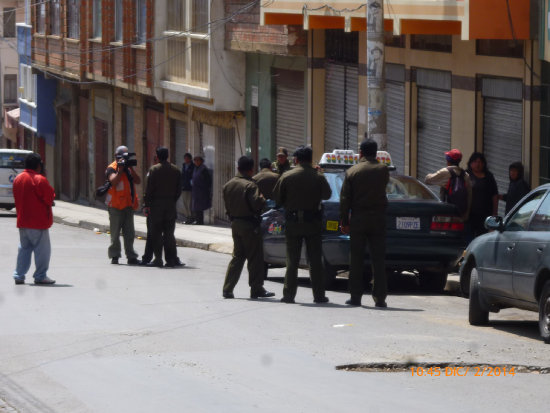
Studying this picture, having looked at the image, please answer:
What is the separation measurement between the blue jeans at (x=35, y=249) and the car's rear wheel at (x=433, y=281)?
4860mm

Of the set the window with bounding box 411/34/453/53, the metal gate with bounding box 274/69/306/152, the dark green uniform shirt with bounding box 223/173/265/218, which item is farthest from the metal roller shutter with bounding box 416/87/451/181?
the dark green uniform shirt with bounding box 223/173/265/218

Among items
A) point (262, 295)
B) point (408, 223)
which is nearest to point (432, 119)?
point (408, 223)

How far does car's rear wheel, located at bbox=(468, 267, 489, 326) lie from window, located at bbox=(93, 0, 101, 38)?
94.7 feet

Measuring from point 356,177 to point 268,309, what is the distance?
1666 mm

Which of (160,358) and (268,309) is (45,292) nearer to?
(268,309)

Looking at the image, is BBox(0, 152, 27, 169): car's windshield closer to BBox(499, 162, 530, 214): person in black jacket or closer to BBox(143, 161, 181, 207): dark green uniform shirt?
BBox(143, 161, 181, 207): dark green uniform shirt

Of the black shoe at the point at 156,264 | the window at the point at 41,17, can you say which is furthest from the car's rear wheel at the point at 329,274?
the window at the point at 41,17

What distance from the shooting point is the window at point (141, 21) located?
34344 millimetres

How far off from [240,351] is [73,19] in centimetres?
3403

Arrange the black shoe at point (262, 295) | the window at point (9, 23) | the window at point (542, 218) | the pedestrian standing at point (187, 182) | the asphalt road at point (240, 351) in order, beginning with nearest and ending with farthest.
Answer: the asphalt road at point (240, 351)
the window at point (542, 218)
the black shoe at point (262, 295)
the pedestrian standing at point (187, 182)
the window at point (9, 23)

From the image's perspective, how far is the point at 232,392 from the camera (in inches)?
336

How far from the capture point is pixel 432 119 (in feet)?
70.5

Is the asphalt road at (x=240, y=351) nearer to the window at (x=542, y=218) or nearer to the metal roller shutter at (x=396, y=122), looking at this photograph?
the window at (x=542, y=218)

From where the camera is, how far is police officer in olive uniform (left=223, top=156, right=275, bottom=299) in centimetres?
1366
